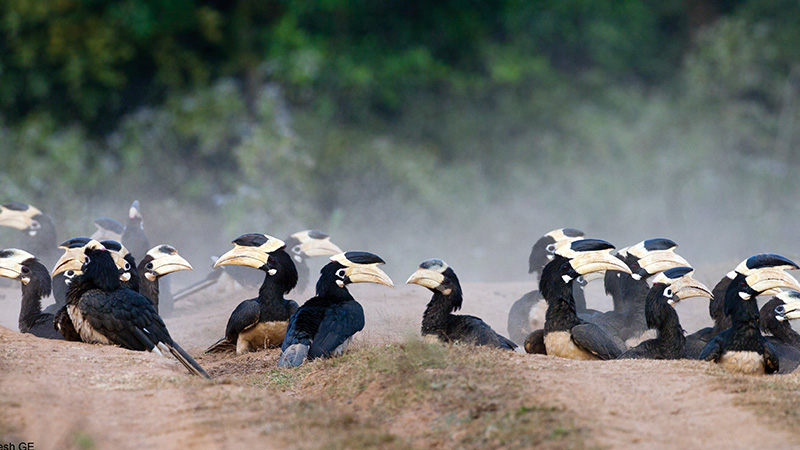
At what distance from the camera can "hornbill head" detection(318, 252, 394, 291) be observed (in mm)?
7078

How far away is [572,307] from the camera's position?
657 cm

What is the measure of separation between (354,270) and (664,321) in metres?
2.28

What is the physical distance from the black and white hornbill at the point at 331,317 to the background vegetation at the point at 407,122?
25.6 ft

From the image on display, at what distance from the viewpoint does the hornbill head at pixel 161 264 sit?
7621 mm

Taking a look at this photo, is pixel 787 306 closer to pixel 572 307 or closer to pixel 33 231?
pixel 572 307

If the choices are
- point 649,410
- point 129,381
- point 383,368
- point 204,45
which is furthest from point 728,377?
point 204,45

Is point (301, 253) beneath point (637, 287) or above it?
above

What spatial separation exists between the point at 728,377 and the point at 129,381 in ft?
10.6

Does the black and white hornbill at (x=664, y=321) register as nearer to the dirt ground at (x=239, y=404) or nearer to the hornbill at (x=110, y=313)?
the dirt ground at (x=239, y=404)

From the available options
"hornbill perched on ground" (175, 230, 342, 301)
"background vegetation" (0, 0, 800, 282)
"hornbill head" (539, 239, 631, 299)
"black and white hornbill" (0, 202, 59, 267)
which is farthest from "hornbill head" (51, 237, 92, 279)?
"background vegetation" (0, 0, 800, 282)

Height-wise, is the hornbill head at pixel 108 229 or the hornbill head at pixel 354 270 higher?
the hornbill head at pixel 108 229

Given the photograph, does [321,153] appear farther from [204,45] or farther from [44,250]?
[44,250]

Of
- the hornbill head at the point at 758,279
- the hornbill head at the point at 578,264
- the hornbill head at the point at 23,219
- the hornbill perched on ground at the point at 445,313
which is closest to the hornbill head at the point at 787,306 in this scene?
the hornbill head at the point at 758,279

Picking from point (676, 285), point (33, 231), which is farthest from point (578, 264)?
point (33, 231)
